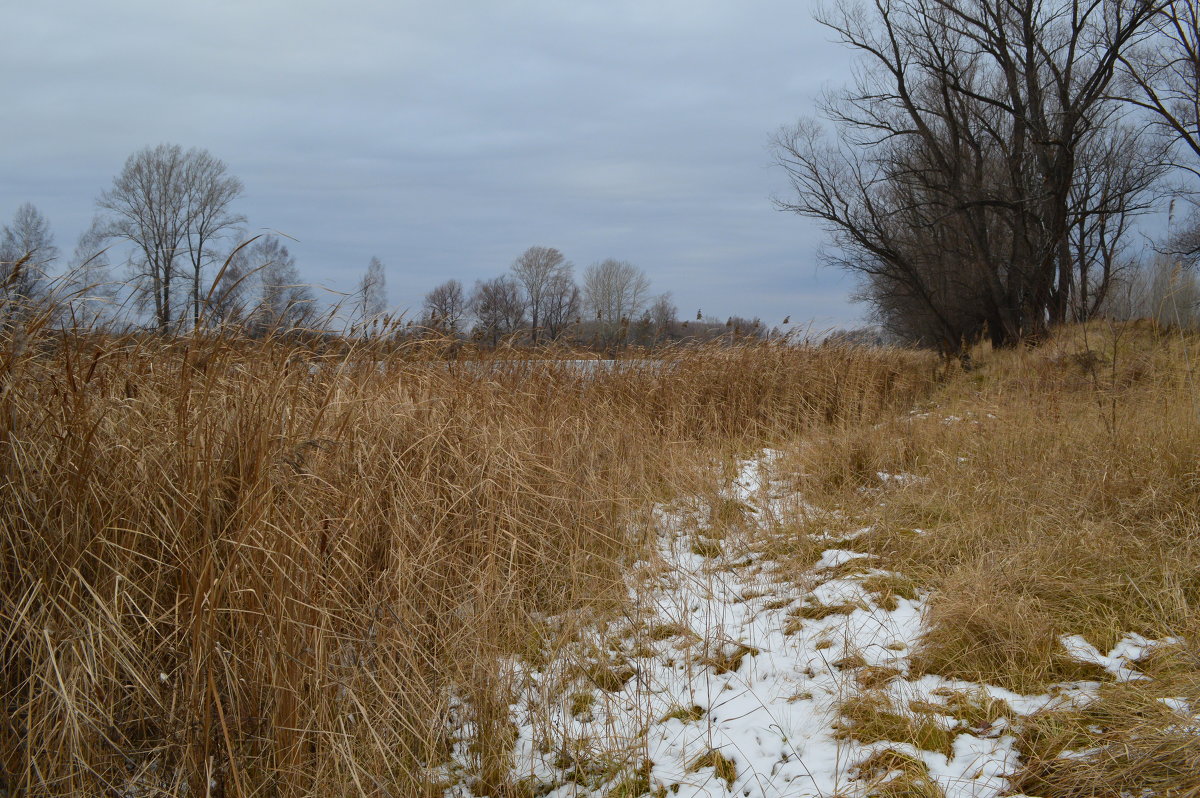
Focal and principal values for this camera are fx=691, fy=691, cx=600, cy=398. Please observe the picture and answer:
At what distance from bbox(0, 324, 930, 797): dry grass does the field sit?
0.01 meters

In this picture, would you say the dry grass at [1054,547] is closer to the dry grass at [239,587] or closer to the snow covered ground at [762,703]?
the snow covered ground at [762,703]

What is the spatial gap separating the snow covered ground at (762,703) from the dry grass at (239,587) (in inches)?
7.7

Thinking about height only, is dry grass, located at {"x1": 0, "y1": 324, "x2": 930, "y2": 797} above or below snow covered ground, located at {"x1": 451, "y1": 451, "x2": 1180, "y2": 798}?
above

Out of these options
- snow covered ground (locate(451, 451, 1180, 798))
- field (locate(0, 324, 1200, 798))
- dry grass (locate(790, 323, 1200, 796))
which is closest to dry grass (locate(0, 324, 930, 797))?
field (locate(0, 324, 1200, 798))

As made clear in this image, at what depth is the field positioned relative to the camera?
6.30ft

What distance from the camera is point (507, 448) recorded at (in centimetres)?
381

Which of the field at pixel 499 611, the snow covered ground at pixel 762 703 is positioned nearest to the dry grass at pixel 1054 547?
the field at pixel 499 611

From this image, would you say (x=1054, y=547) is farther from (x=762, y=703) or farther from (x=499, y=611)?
(x=499, y=611)

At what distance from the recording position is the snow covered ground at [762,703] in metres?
2.12

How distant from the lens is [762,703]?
249 centimetres

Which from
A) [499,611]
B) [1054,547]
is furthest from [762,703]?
[1054,547]

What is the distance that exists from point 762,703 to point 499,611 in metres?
1.10

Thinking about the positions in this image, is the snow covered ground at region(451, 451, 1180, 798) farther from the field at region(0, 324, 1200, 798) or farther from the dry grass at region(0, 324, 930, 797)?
the dry grass at region(0, 324, 930, 797)

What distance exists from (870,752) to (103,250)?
9.93ft
